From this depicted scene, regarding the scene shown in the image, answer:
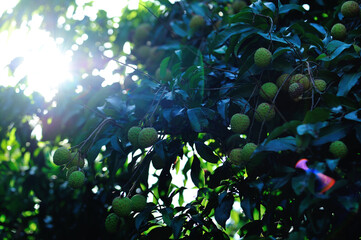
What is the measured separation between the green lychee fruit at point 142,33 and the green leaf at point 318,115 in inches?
66.7

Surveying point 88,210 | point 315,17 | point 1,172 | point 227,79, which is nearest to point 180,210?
point 227,79

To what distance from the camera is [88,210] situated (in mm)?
1929

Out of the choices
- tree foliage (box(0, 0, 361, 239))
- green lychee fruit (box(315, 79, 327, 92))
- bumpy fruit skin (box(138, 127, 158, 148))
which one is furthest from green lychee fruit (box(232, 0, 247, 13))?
bumpy fruit skin (box(138, 127, 158, 148))

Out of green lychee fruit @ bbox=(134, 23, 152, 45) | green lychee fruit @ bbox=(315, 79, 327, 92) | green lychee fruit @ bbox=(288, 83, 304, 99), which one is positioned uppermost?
green lychee fruit @ bbox=(134, 23, 152, 45)

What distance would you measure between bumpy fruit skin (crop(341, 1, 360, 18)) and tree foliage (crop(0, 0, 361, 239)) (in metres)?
0.07

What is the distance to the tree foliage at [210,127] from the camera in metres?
0.83

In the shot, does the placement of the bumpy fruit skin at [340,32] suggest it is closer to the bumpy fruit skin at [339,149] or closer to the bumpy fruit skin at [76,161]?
the bumpy fruit skin at [339,149]

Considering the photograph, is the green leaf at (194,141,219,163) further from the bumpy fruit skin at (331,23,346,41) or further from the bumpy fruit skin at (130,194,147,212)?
the bumpy fruit skin at (331,23,346,41)

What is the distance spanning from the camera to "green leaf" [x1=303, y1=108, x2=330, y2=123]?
2.42 ft

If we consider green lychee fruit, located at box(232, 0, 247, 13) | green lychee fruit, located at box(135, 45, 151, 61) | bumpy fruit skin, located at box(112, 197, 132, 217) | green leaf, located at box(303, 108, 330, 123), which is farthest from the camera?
green lychee fruit, located at box(135, 45, 151, 61)

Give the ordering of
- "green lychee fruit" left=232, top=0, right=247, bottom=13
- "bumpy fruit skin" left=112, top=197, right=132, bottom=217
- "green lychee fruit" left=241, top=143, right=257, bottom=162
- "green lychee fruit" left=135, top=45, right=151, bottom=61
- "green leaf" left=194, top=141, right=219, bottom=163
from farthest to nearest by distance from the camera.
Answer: "green lychee fruit" left=135, top=45, right=151, bottom=61 < "green lychee fruit" left=232, top=0, right=247, bottom=13 < "green leaf" left=194, top=141, right=219, bottom=163 < "bumpy fruit skin" left=112, top=197, right=132, bottom=217 < "green lychee fruit" left=241, top=143, right=257, bottom=162

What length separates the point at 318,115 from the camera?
0.74m

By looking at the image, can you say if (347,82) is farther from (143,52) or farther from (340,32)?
(143,52)

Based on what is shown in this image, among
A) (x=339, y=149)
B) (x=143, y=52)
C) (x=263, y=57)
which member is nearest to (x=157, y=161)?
(x=263, y=57)
